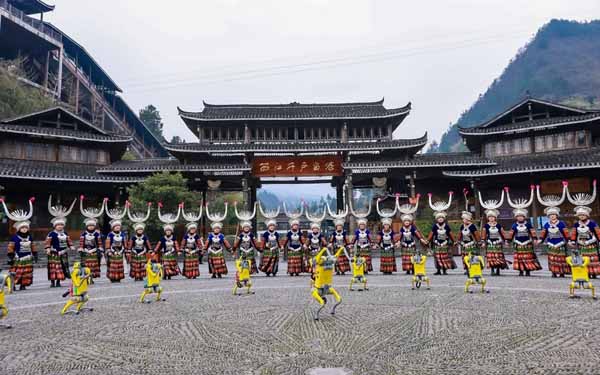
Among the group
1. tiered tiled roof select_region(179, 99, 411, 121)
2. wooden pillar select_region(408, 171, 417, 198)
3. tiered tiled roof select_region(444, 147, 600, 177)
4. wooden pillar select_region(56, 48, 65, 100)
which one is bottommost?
→ wooden pillar select_region(408, 171, 417, 198)

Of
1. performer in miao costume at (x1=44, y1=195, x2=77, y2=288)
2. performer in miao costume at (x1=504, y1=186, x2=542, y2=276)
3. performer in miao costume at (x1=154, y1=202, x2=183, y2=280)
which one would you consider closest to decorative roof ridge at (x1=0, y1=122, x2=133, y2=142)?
performer in miao costume at (x1=44, y1=195, x2=77, y2=288)

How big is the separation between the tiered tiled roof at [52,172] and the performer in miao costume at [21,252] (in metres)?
11.3

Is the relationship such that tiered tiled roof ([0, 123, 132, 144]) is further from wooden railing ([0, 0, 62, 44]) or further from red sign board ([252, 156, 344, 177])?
wooden railing ([0, 0, 62, 44])

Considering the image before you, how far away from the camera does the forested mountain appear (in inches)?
3684

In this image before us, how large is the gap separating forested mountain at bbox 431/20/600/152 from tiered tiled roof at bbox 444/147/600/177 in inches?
3153

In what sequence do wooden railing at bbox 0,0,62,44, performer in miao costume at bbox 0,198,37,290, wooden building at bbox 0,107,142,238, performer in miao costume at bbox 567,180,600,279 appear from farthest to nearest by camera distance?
wooden railing at bbox 0,0,62,44 → wooden building at bbox 0,107,142,238 → performer in miao costume at bbox 0,198,37,290 → performer in miao costume at bbox 567,180,600,279

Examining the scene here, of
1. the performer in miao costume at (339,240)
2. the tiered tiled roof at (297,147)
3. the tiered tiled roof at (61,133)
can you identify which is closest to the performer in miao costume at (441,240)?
the performer in miao costume at (339,240)

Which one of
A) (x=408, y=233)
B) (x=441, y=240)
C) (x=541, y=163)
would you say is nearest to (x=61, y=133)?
(x=408, y=233)

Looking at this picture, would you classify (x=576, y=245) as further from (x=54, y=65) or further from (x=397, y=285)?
(x=54, y=65)

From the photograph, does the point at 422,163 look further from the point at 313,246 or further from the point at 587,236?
the point at 587,236

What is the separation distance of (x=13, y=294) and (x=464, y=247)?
1234cm

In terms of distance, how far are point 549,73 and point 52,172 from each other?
114356mm

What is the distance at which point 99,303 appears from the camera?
8.38m

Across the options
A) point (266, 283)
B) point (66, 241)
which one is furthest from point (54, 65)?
point (266, 283)
